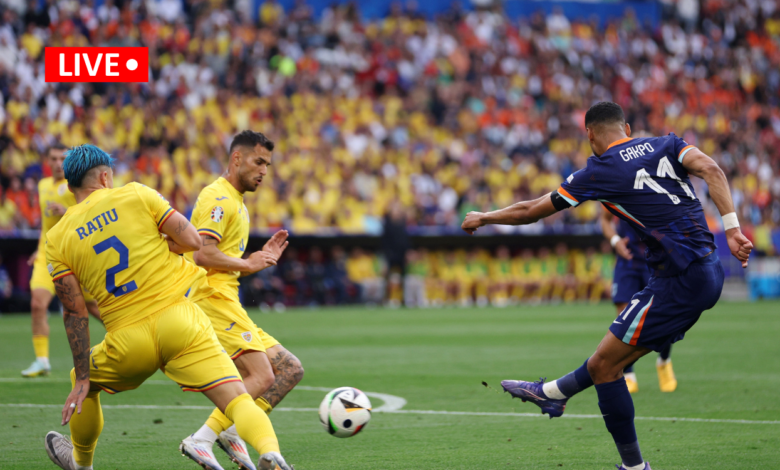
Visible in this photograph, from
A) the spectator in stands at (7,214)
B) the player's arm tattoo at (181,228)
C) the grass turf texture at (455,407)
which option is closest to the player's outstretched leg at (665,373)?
the grass turf texture at (455,407)

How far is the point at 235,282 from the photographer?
21.0ft

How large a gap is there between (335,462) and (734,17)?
131ft

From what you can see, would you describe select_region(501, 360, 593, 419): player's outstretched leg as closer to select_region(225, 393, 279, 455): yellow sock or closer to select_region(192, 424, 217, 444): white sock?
select_region(225, 393, 279, 455): yellow sock

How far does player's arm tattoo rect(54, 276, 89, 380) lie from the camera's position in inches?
196

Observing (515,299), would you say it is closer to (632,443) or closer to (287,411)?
(287,411)

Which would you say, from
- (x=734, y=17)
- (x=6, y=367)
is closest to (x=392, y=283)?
(x=6, y=367)

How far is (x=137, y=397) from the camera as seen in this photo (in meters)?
9.27

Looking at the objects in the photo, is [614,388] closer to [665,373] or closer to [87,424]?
[87,424]

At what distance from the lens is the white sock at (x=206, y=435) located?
5.53 m

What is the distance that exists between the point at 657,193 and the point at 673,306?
2.26 feet

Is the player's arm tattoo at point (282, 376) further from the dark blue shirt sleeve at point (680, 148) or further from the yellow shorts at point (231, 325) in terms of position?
the dark blue shirt sleeve at point (680, 148)

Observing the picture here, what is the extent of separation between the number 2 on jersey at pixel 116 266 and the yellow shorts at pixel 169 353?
0.66 ft

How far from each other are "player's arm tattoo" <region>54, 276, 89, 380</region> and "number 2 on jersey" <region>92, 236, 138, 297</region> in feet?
0.62

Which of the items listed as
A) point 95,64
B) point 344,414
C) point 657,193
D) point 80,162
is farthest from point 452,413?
point 95,64
